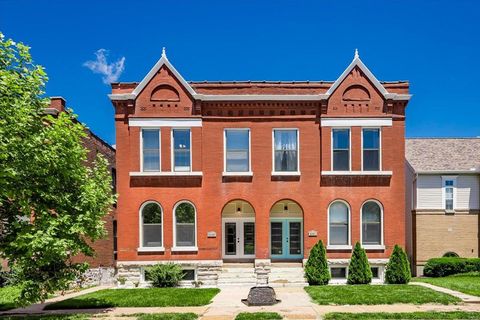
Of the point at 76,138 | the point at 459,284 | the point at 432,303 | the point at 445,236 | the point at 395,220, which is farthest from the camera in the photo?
the point at 445,236

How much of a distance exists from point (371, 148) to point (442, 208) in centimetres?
1008

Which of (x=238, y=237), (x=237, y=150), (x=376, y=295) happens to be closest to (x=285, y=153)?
(x=237, y=150)

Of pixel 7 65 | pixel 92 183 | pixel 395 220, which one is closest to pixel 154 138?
pixel 92 183

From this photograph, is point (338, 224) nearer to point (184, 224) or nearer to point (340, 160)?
point (340, 160)

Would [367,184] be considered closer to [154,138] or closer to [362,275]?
[362,275]

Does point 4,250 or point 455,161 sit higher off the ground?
point 455,161

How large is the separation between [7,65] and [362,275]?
17548 mm

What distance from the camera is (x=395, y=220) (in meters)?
21.5

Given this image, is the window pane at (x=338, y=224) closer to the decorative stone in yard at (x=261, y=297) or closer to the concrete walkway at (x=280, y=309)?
the concrete walkway at (x=280, y=309)

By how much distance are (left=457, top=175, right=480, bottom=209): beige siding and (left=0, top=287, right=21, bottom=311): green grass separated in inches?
1063

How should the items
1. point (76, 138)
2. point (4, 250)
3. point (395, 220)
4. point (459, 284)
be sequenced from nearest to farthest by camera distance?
point (4, 250) < point (76, 138) < point (459, 284) < point (395, 220)

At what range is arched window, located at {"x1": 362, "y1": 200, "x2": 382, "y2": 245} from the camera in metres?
21.6

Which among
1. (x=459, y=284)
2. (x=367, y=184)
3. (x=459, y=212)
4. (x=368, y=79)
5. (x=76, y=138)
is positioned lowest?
(x=459, y=284)

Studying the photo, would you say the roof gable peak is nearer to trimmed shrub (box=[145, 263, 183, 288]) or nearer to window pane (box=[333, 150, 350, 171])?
window pane (box=[333, 150, 350, 171])
